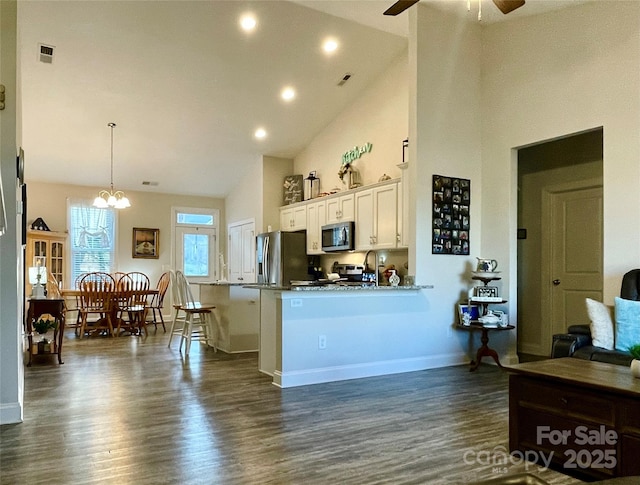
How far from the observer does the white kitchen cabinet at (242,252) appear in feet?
→ 28.5

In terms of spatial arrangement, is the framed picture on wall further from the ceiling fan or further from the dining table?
the ceiling fan

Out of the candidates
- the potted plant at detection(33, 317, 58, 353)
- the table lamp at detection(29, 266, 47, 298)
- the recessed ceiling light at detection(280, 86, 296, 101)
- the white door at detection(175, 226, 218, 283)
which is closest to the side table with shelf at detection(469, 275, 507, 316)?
the recessed ceiling light at detection(280, 86, 296, 101)

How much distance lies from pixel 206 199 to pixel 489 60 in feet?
20.7

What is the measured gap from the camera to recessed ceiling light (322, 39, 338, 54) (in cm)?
566

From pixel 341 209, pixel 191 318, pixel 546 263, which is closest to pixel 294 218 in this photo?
pixel 341 209

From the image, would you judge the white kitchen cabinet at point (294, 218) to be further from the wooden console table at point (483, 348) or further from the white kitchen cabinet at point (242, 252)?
the wooden console table at point (483, 348)

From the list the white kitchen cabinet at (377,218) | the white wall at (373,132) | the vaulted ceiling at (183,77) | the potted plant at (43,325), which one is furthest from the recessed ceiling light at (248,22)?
the potted plant at (43,325)

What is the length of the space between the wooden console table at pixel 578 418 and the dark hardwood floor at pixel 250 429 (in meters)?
0.13

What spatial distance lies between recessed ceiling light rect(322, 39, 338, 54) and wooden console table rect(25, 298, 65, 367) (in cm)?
417

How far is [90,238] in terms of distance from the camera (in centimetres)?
885

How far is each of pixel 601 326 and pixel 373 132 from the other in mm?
3870

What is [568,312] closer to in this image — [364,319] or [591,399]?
[364,319]

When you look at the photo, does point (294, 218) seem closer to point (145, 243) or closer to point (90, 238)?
point (145, 243)

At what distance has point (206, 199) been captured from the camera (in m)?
9.98
